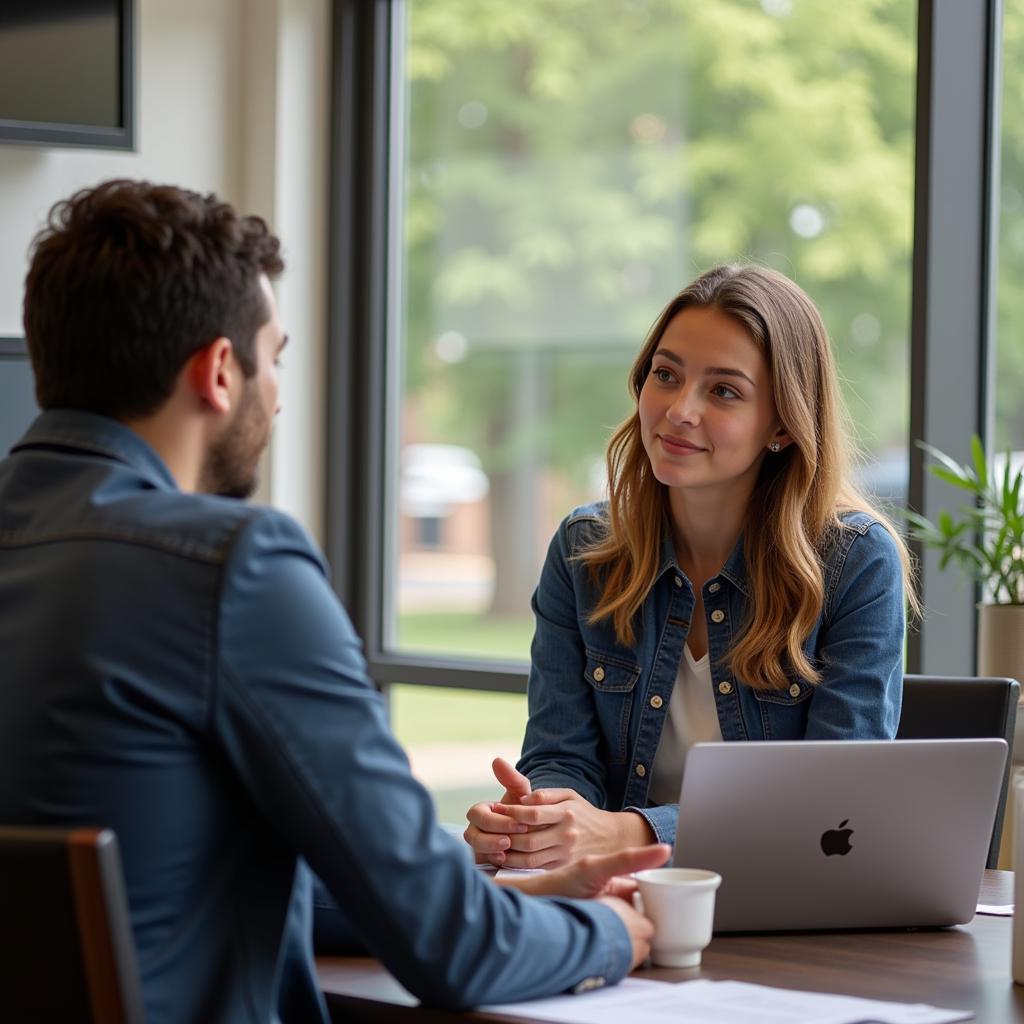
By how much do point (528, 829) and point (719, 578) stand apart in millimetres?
560

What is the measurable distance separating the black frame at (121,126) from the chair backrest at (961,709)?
2196 mm

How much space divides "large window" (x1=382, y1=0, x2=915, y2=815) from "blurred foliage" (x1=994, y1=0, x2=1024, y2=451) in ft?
1.66

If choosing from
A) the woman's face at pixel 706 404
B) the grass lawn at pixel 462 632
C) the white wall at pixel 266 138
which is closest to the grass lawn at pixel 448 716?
the grass lawn at pixel 462 632

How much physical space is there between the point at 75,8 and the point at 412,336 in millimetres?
1209

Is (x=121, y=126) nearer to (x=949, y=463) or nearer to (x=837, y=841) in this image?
(x=949, y=463)

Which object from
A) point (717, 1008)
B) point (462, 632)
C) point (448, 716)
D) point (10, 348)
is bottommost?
point (448, 716)

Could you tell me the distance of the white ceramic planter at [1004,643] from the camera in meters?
2.72

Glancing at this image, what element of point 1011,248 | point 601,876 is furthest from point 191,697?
point 1011,248

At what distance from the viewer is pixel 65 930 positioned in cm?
106

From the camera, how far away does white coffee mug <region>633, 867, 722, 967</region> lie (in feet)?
4.67

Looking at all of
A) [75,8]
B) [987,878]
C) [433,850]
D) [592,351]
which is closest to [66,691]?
[433,850]

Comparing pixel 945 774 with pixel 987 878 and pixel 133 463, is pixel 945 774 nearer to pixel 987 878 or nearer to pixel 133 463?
pixel 987 878

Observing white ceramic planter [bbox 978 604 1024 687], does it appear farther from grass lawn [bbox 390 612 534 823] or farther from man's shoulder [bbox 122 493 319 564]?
man's shoulder [bbox 122 493 319 564]

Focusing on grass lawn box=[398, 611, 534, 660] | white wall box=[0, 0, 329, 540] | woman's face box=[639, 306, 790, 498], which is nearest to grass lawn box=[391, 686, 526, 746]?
grass lawn box=[398, 611, 534, 660]
